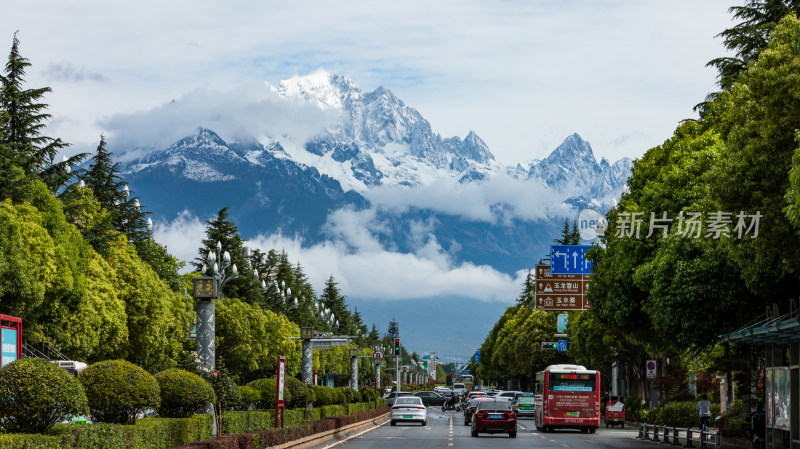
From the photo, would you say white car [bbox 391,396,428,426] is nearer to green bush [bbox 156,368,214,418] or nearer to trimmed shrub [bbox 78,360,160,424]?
green bush [bbox 156,368,214,418]

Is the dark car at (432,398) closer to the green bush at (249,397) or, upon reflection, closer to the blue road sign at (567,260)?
the blue road sign at (567,260)

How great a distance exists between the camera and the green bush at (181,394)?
23.5 metres

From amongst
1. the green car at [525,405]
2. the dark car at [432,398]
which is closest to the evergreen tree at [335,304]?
the dark car at [432,398]

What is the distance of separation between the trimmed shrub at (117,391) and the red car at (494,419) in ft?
70.1

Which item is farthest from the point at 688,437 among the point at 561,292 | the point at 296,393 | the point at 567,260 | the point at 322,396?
the point at 322,396

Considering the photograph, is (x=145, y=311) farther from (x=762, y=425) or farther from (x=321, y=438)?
(x=762, y=425)

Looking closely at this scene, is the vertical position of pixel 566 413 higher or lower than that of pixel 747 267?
lower

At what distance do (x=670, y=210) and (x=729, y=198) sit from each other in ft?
30.1

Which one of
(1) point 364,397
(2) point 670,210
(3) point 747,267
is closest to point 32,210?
(2) point 670,210

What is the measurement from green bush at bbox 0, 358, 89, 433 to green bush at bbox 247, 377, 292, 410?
804 inches

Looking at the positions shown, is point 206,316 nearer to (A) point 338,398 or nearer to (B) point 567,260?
(B) point 567,260

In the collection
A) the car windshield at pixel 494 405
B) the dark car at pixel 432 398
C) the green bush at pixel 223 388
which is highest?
the green bush at pixel 223 388

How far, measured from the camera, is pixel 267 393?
37281 millimetres

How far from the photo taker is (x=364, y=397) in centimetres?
7319
